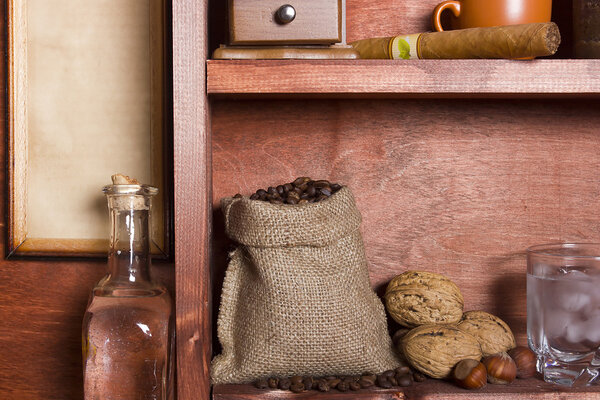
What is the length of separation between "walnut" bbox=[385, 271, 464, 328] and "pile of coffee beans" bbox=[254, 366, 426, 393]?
87mm

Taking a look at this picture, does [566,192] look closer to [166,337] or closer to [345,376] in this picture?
[345,376]

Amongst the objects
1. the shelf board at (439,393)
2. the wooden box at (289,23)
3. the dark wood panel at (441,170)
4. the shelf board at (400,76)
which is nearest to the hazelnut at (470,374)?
the shelf board at (439,393)

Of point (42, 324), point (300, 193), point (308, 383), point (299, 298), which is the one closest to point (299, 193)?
point (300, 193)

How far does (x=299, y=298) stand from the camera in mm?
752

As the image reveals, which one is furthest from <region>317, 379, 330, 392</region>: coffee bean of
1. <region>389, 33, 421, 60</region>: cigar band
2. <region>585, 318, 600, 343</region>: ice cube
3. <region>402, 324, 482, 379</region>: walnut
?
<region>389, 33, 421, 60</region>: cigar band

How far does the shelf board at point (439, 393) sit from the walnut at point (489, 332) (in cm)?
7

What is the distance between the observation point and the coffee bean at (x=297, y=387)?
0.74 m

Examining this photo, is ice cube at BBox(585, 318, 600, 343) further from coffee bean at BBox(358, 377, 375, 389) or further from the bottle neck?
the bottle neck

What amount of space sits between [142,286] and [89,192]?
0.23 metres

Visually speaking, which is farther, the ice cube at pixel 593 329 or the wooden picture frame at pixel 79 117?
the wooden picture frame at pixel 79 117

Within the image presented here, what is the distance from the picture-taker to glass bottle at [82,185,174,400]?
2.49ft

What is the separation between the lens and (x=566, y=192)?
37.6 inches

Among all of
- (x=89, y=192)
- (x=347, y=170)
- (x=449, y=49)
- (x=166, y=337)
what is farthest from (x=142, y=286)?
(x=449, y=49)

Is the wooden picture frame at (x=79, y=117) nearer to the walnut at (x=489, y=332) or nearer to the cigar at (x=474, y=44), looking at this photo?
the cigar at (x=474, y=44)
